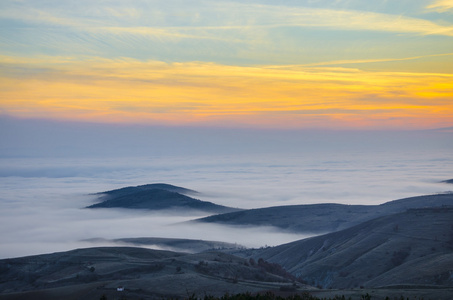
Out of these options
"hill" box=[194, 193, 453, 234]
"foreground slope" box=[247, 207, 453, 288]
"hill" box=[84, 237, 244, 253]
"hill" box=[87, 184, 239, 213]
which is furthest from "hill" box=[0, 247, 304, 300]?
"hill" box=[87, 184, 239, 213]

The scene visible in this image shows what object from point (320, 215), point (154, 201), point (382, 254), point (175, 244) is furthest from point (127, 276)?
point (154, 201)

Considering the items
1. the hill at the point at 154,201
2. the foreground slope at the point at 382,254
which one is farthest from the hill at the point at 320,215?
the foreground slope at the point at 382,254

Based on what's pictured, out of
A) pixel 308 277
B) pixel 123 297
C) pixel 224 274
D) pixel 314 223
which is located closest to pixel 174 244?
pixel 314 223

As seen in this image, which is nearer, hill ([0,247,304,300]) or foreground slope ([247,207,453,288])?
hill ([0,247,304,300])

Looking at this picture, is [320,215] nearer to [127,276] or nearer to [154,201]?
[154,201]

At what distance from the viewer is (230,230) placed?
108 m

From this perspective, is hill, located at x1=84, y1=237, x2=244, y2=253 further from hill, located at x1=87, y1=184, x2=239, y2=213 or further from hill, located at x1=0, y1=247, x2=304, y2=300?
hill, located at x1=87, y1=184, x2=239, y2=213

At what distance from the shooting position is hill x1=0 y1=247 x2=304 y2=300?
3556cm

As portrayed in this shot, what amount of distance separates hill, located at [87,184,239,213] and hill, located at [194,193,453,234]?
870 inches

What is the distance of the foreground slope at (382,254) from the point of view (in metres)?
41.6

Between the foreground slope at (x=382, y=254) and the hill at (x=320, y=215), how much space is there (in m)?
27.9

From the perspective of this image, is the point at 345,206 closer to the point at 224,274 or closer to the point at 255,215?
the point at 255,215

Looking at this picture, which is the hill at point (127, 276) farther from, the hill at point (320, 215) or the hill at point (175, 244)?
the hill at point (320, 215)

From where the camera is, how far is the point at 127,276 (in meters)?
43.2
